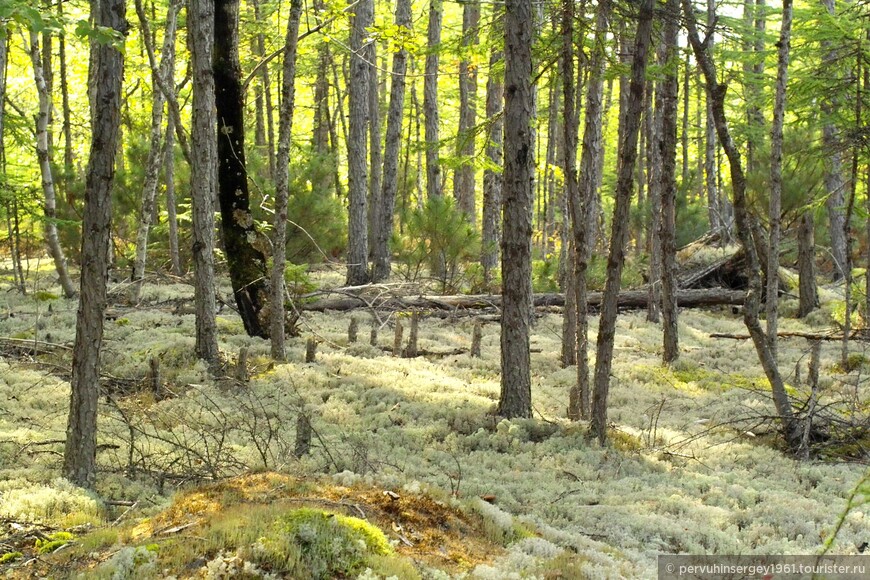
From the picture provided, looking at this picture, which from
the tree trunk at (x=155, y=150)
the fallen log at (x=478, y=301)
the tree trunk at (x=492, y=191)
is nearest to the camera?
the tree trunk at (x=155, y=150)

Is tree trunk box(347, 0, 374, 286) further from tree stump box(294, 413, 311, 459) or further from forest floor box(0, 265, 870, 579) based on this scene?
tree stump box(294, 413, 311, 459)

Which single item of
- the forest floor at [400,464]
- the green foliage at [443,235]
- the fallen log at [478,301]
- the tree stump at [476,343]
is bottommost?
the forest floor at [400,464]

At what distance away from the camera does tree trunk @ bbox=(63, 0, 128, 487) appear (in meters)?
4.85

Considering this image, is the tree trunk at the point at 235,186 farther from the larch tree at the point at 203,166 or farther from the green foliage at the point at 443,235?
the green foliage at the point at 443,235

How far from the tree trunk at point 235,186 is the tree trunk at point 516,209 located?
4.21 metres

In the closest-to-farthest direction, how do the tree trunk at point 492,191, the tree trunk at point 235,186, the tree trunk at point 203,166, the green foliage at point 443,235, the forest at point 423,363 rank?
the forest at point 423,363 → the tree trunk at point 203,166 → the tree trunk at point 235,186 → the green foliage at point 443,235 → the tree trunk at point 492,191

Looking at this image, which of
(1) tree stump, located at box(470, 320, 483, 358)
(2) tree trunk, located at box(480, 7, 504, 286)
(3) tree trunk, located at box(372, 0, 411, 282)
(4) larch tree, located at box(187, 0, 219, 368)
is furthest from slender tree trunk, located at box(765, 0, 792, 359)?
(3) tree trunk, located at box(372, 0, 411, 282)

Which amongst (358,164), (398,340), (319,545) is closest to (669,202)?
(398,340)

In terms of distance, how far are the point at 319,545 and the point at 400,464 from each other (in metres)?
2.63

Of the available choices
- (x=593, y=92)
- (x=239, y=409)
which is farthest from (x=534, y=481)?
(x=593, y=92)

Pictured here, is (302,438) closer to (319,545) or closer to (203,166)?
(319,545)

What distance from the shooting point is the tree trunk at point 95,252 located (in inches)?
191

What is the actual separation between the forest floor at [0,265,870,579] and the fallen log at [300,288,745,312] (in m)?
1.95

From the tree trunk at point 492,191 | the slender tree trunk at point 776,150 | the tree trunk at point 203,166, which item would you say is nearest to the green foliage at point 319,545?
the tree trunk at point 203,166
